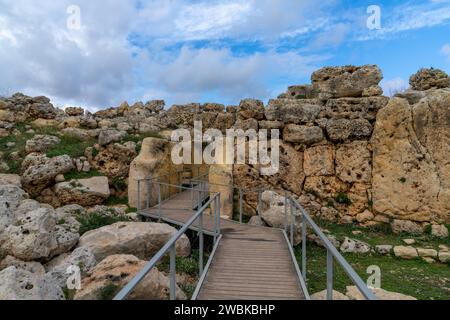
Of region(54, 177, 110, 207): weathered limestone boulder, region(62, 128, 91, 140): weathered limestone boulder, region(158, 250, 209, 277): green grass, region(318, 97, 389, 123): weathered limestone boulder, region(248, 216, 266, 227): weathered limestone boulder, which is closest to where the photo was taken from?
region(158, 250, 209, 277): green grass

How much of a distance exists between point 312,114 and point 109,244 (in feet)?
30.1

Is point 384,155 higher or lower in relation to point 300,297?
higher

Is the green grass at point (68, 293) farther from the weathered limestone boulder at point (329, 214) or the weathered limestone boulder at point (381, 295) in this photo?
the weathered limestone boulder at point (329, 214)

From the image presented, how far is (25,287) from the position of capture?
18.4ft

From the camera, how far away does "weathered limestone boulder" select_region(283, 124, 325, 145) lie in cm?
1376

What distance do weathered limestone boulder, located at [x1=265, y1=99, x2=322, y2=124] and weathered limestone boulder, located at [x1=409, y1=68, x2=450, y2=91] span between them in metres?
4.45

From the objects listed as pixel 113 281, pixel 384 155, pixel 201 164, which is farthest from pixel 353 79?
pixel 113 281

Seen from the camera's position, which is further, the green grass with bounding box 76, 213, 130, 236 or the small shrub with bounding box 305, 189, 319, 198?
the small shrub with bounding box 305, 189, 319, 198

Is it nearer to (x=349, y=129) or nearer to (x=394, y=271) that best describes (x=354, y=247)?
(x=394, y=271)

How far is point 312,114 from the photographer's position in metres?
14.1

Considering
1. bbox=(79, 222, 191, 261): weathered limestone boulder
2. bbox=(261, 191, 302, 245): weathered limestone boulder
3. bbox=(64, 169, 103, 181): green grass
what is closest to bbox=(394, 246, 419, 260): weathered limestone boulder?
bbox=(261, 191, 302, 245): weathered limestone boulder

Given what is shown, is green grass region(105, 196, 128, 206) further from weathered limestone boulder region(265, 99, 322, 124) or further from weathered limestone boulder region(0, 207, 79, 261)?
weathered limestone boulder region(265, 99, 322, 124)

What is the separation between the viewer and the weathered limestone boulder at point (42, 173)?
14.3 metres
